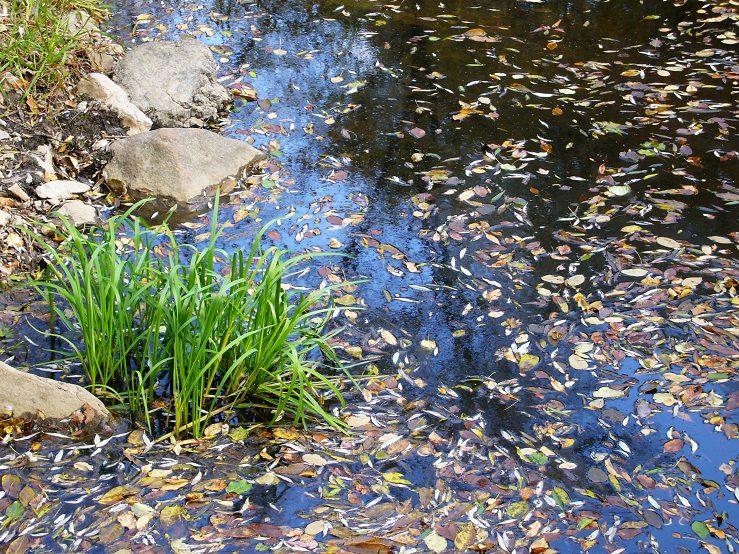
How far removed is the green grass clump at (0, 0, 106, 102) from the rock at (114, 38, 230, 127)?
447mm

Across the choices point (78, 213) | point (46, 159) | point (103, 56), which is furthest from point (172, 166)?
point (103, 56)

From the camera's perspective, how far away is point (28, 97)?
17.4 feet

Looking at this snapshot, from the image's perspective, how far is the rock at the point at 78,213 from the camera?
4.69 m

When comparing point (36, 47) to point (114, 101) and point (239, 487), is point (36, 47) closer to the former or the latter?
point (114, 101)

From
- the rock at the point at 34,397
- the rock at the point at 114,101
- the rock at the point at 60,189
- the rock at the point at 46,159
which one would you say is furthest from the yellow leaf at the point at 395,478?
the rock at the point at 114,101

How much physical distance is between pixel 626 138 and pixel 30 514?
15.6ft

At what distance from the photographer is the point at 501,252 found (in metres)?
4.64

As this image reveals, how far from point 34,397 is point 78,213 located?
1817 millimetres

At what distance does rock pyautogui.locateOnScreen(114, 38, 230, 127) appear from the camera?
5770 mm

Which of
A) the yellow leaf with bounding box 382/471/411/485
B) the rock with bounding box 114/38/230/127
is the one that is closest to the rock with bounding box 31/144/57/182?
the rock with bounding box 114/38/230/127

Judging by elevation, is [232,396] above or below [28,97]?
below

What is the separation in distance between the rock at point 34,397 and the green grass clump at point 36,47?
9.16 ft

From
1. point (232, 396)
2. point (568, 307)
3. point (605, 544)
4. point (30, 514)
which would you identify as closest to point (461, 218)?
point (568, 307)

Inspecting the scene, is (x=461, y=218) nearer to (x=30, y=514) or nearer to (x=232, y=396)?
(x=232, y=396)
